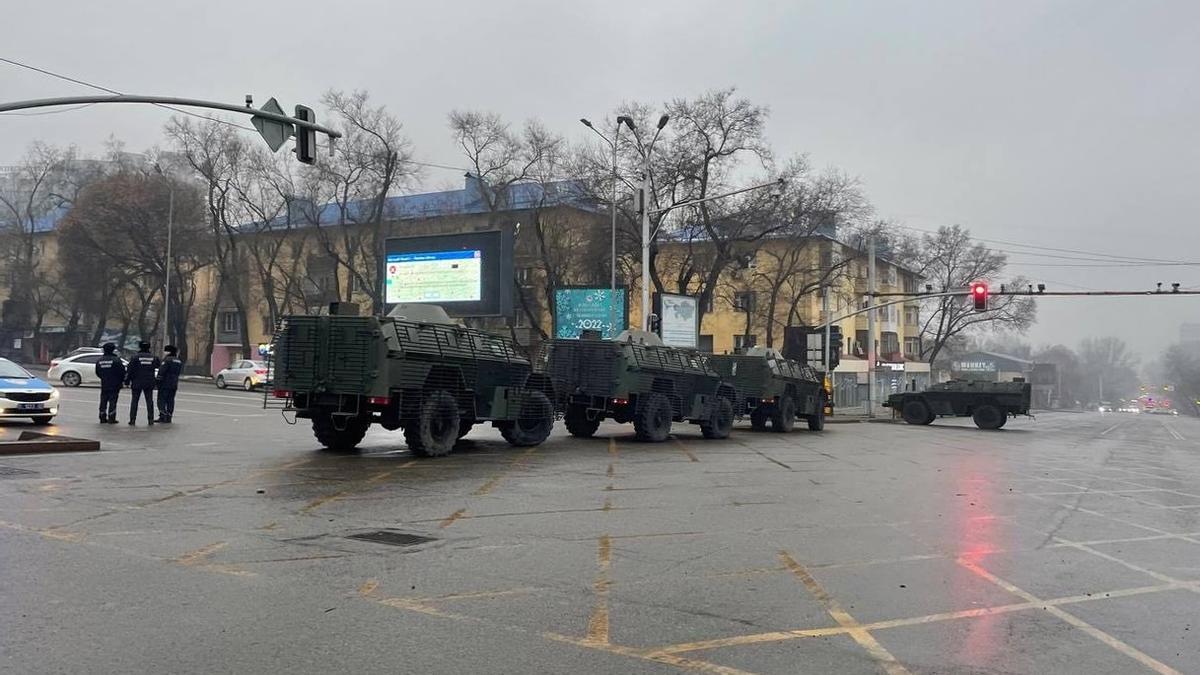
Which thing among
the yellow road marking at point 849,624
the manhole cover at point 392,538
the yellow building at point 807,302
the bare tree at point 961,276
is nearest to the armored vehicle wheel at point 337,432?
the manhole cover at point 392,538

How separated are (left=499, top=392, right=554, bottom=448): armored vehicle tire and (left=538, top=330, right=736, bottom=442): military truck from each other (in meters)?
0.75

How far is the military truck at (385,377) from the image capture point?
14.1 metres

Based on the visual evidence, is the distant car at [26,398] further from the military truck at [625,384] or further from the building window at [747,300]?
the building window at [747,300]

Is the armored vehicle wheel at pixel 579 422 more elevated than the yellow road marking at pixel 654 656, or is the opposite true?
the armored vehicle wheel at pixel 579 422

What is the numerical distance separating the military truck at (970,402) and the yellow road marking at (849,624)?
30347 mm

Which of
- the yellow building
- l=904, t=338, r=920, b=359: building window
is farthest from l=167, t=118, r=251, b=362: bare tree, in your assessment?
l=904, t=338, r=920, b=359: building window

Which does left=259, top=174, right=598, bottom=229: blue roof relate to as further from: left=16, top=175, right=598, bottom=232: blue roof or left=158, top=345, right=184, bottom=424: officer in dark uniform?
left=158, top=345, right=184, bottom=424: officer in dark uniform

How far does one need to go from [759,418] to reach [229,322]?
184ft

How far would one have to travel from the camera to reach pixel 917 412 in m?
36.9

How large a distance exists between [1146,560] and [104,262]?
56.8 m

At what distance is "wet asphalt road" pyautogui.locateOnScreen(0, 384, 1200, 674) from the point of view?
16.4 feet

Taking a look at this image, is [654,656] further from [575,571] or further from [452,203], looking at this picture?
[452,203]

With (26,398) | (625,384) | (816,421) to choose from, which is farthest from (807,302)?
(26,398)

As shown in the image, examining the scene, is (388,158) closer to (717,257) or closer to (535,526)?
(717,257)
